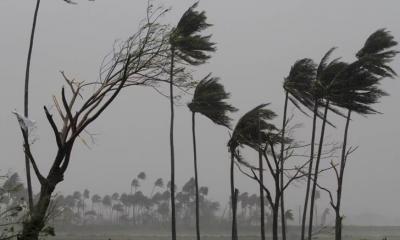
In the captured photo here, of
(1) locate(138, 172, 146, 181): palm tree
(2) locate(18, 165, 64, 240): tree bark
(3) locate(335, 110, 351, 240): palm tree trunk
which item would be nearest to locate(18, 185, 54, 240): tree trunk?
(2) locate(18, 165, 64, 240): tree bark

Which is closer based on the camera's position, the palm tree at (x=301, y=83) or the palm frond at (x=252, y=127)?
the palm frond at (x=252, y=127)

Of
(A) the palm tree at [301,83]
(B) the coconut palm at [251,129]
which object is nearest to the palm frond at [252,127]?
(B) the coconut palm at [251,129]

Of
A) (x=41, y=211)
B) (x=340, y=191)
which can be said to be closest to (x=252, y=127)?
(x=340, y=191)

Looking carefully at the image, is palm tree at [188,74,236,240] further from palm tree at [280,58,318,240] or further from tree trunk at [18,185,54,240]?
tree trunk at [18,185,54,240]

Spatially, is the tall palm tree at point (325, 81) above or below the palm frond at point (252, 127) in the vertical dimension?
above

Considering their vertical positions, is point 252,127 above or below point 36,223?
above

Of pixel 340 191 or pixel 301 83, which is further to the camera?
pixel 301 83

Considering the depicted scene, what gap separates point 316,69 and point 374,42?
2873mm

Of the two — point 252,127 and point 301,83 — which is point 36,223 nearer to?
point 252,127

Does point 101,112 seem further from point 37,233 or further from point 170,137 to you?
point 170,137

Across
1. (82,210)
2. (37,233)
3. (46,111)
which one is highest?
(46,111)

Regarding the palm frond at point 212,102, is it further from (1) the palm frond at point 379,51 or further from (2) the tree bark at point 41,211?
(2) the tree bark at point 41,211

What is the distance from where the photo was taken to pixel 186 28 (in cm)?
1677

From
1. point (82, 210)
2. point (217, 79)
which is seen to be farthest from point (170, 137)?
point (82, 210)
